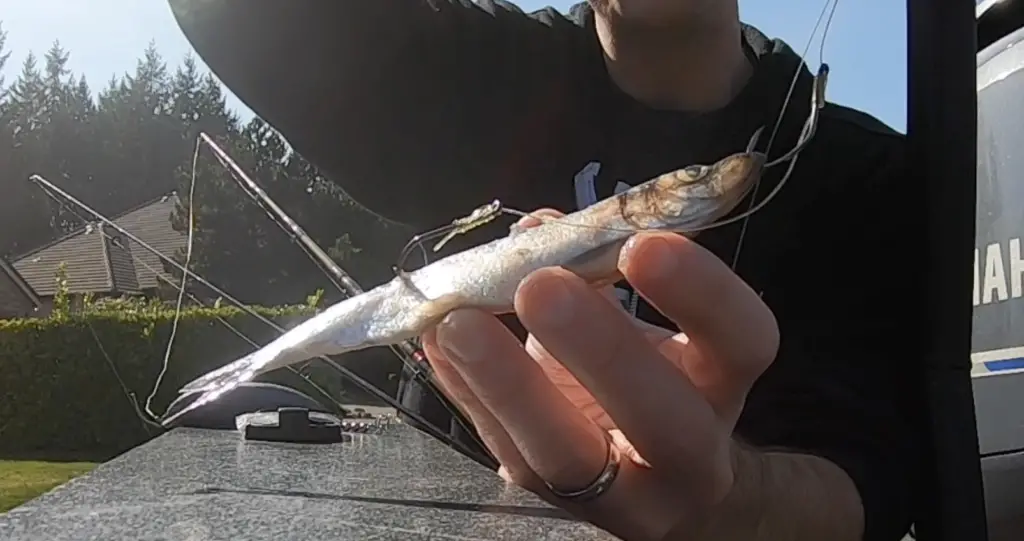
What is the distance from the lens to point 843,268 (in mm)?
1942

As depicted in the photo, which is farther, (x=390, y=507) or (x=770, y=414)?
(x=770, y=414)

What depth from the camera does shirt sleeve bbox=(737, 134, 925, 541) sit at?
163cm

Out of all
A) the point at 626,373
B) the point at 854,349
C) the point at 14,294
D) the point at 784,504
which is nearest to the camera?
the point at 626,373

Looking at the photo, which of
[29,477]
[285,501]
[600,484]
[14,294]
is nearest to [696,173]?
[600,484]

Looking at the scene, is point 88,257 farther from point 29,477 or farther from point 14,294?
point 14,294

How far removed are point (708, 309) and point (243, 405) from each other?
46.2 inches

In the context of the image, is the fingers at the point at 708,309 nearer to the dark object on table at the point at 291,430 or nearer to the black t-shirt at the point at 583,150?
the black t-shirt at the point at 583,150

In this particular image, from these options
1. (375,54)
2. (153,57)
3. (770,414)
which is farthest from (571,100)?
(153,57)

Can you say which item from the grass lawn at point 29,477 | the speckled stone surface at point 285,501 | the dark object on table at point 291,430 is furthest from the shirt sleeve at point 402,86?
the grass lawn at point 29,477

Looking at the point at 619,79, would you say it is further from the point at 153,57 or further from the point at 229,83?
the point at 153,57

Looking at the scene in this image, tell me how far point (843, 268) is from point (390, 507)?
1062mm

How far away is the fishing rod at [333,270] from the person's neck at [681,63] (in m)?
0.64

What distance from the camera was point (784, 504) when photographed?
1.48 meters

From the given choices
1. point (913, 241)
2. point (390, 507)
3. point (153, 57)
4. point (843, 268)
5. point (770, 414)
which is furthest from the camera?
point (153, 57)
